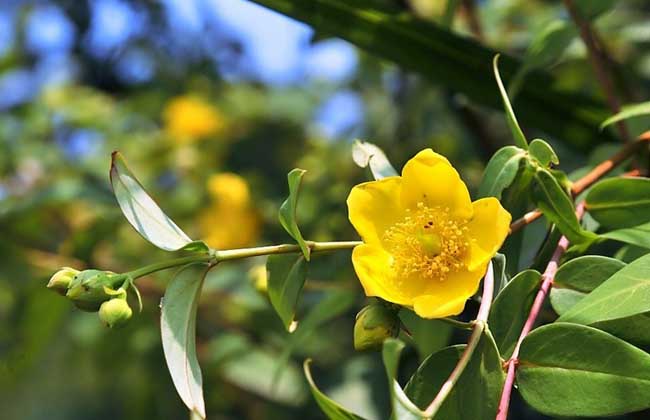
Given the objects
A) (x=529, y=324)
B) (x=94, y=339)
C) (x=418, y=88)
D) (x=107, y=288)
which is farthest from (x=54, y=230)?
(x=529, y=324)

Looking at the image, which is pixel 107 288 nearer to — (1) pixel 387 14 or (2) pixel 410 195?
(2) pixel 410 195

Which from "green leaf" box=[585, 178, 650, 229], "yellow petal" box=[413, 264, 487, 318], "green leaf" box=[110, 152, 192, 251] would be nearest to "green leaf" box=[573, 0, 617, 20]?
"green leaf" box=[585, 178, 650, 229]

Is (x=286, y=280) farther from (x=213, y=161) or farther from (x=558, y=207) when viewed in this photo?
Answer: (x=213, y=161)

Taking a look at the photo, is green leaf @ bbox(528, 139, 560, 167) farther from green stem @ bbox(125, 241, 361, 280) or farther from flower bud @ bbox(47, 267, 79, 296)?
flower bud @ bbox(47, 267, 79, 296)

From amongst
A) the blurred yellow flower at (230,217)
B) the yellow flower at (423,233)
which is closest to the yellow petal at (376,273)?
the yellow flower at (423,233)

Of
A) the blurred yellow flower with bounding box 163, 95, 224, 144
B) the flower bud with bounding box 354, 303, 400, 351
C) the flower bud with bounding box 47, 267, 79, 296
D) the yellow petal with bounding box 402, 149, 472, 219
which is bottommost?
the blurred yellow flower with bounding box 163, 95, 224, 144

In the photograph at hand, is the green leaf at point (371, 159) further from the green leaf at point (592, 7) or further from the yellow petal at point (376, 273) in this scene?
the green leaf at point (592, 7)
